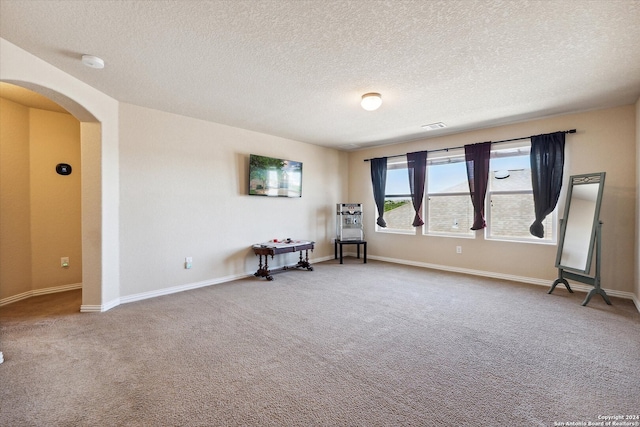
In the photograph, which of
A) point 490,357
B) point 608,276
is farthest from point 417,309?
point 608,276

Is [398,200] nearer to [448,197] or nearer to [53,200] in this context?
[448,197]

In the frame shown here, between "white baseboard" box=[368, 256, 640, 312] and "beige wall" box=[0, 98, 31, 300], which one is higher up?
"beige wall" box=[0, 98, 31, 300]

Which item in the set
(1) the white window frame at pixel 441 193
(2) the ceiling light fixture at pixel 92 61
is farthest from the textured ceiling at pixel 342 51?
(1) the white window frame at pixel 441 193

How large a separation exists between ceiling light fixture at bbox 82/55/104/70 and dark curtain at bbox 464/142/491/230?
5.09 m

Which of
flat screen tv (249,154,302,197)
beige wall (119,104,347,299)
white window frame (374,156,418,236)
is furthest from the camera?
white window frame (374,156,418,236)

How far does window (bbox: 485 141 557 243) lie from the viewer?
4.34m

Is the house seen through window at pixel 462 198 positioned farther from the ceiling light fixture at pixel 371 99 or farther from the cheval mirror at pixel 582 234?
the ceiling light fixture at pixel 371 99

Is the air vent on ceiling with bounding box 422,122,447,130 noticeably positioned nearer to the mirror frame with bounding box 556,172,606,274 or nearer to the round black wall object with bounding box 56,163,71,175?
the mirror frame with bounding box 556,172,606,274

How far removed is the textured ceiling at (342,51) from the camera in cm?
186

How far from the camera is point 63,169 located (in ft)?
13.1

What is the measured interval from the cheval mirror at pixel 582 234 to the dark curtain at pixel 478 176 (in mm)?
1061

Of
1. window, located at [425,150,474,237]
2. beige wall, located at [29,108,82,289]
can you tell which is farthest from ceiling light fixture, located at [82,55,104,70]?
window, located at [425,150,474,237]

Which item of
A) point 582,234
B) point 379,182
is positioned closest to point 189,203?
point 379,182

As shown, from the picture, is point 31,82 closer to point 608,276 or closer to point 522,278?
point 522,278
